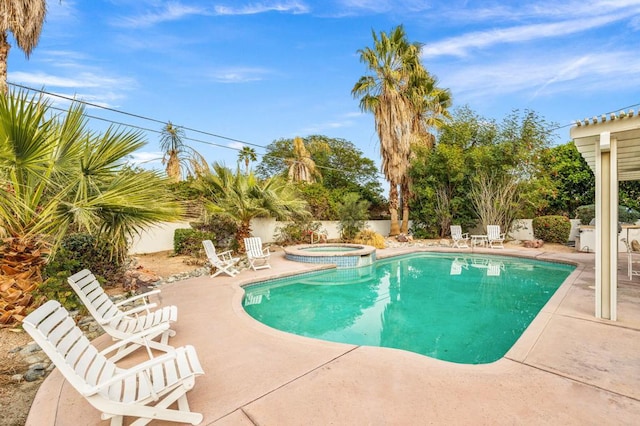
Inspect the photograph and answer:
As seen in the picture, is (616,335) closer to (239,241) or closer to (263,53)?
(239,241)

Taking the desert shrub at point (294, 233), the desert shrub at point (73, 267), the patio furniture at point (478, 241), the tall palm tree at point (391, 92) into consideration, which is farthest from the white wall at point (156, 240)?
the patio furniture at point (478, 241)

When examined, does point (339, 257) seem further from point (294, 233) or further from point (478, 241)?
point (478, 241)

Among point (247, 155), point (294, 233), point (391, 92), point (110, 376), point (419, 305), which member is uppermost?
point (391, 92)

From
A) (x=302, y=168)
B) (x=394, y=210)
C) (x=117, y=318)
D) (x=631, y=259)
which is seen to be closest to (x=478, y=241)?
(x=394, y=210)

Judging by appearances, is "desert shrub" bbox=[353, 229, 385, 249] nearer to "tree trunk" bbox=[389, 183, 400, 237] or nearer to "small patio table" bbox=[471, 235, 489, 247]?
"tree trunk" bbox=[389, 183, 400, 237]

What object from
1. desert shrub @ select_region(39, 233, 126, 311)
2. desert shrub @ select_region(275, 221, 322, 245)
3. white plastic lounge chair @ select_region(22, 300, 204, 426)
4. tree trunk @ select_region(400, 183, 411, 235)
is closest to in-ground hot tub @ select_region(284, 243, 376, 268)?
desert shrub @ select_region(275, 221, 322, 245)

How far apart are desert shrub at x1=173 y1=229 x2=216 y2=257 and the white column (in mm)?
9972

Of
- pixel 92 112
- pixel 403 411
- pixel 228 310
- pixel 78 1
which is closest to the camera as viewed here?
pixel 403 411

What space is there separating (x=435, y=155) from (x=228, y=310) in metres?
14.6

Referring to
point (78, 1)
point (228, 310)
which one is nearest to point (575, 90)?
point (228, 310)

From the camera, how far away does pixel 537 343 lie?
11.8 feet

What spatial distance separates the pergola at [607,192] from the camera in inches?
160

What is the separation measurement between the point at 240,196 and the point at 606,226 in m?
9.33

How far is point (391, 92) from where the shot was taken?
16.6 m
